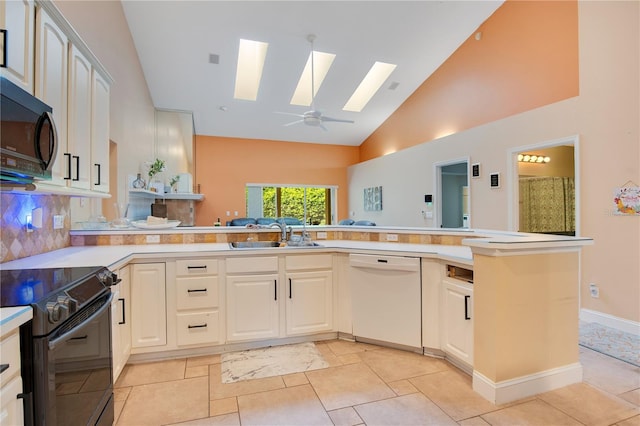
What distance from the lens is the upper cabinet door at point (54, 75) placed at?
5.38 feet

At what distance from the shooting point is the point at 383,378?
2.15m

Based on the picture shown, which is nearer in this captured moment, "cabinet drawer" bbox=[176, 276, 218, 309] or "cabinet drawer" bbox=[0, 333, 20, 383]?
"cabinet drawer" bbox=[0, 333, 20, 383]

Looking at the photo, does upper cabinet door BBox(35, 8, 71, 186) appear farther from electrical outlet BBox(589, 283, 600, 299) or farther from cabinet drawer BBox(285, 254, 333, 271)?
electrical outlet BBox(589, 283, 600, 299)

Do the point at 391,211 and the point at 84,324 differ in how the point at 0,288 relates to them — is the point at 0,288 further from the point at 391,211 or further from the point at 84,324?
the point at 391,211

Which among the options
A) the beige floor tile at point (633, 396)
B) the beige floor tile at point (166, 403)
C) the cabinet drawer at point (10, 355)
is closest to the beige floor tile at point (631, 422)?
the beige floor tile at point (633, 396)

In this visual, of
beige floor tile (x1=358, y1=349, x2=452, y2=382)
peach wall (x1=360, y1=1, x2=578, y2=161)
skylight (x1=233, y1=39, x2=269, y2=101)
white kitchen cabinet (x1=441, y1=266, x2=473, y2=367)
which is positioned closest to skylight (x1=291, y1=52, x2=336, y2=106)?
skylight (x1=233, y1=39, x2=269, y2=101)

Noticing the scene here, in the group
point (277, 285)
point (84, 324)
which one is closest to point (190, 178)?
point (277, 285)

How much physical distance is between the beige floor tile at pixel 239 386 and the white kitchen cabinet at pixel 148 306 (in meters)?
0.56

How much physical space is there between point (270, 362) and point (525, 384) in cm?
171

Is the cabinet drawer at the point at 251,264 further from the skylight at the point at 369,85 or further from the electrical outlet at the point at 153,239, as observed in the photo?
the skylight at the point at 369,85

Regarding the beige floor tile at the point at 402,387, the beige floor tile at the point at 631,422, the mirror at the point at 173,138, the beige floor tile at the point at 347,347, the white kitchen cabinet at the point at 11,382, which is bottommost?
the beige floor tile at the point at 631,422

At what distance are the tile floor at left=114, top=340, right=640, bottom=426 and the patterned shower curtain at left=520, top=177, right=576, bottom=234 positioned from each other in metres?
3.46

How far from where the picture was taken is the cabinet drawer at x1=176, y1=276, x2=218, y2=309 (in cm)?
240

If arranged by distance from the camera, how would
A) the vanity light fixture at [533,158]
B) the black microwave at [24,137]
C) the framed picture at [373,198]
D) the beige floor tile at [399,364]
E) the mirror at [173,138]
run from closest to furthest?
1. the black microwave at [24,137]
2. the beige floor tile at [399,364]
3. the vanity light fixture at [533,158]
4. the mirror at [173,138]
5. the framed picture at [373,198]
